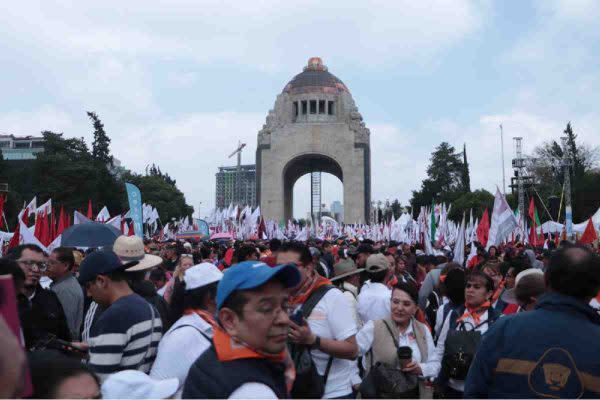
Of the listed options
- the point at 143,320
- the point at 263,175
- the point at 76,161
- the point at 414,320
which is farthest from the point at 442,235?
the point at 76,161

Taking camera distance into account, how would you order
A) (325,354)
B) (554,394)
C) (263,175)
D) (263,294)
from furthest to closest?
(263,175) → (325,354) → (554,394) → (263,294)

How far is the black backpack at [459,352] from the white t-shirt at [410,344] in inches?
5.4

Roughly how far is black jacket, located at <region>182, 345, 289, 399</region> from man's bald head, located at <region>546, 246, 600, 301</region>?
143 centimetres

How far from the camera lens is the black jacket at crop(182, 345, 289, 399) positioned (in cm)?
184

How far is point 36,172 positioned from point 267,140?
1914cm

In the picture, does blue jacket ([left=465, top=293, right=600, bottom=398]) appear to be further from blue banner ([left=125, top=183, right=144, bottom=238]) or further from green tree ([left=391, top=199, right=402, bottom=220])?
green tree ([left=391, top=199, right=402, bottom=220])

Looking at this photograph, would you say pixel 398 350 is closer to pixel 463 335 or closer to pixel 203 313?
pixel 463 335

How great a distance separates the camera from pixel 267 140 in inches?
2048

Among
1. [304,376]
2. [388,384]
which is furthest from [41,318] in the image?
[388,384]

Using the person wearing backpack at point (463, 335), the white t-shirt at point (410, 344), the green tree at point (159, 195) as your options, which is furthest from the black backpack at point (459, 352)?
the green tree at point (159, 195)

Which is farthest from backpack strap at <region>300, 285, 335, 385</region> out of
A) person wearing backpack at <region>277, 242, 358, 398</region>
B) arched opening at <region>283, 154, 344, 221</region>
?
arched opening at <region>283, 154, 344, 221</region>

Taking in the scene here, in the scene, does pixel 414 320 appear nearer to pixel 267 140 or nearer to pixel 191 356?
pixel 191 356

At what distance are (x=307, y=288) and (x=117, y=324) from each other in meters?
1.20

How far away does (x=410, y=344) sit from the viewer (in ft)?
14.9
